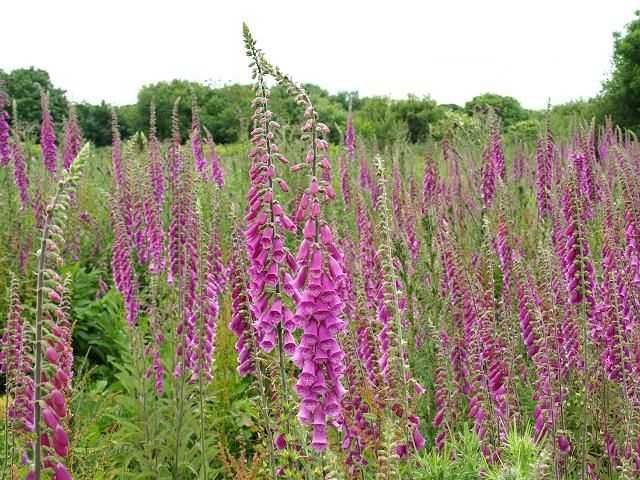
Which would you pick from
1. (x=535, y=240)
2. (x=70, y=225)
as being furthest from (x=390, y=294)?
(x=70, y=225)

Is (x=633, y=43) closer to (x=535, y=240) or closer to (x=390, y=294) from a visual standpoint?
(x=535, y=240)

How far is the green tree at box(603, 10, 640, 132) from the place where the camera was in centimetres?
2980

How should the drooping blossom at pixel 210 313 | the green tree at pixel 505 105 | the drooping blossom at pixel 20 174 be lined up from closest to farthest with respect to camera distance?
1. the drooping blossom at pixel 210 313
2. the drooping blossom at pixel 20 174
3. the green tree at pixel 505 105

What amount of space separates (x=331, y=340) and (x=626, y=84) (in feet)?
104

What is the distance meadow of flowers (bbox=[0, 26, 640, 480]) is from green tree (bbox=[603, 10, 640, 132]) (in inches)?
972

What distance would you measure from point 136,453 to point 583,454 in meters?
2.54

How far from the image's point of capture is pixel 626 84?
30.3 m

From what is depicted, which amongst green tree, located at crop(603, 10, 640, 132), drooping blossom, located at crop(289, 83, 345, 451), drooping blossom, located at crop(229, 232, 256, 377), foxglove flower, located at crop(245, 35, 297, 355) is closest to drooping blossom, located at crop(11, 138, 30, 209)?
drooping blossom, located at crop(229, 232, 256, 377)

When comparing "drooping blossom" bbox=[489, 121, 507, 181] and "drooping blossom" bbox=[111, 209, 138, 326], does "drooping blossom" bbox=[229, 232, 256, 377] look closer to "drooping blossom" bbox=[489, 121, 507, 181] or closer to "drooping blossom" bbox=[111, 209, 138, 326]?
"drooping blossom" bbox=[111, 209, 138, 326]

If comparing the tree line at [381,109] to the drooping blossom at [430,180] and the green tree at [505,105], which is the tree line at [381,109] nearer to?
the green tree at [505,105]

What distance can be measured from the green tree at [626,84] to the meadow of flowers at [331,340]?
81.0ft

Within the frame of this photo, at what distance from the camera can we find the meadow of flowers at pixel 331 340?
2.46m

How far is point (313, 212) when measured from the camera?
8.24ft

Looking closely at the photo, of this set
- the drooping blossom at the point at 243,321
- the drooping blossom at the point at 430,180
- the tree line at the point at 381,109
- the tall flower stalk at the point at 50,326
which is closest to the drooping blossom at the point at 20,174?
the drooping blossom at the point at 430,180
